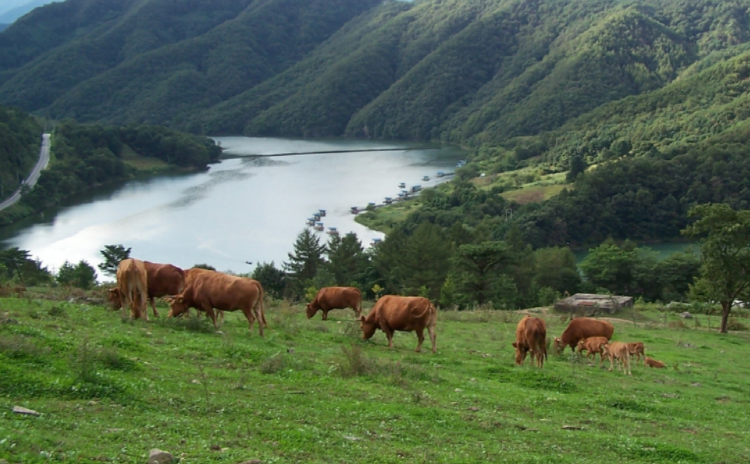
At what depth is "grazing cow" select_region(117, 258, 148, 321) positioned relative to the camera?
12641 millimetres

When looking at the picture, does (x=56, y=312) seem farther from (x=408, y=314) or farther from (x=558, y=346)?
(x=558, y=346)

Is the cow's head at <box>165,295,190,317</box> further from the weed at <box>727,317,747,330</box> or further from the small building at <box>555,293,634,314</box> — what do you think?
the weed at <box>727,317,747,330</box>

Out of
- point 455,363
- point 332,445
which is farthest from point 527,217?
point 332,445

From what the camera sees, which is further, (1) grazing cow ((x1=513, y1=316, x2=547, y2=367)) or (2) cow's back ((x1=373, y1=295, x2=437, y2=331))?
(2) cow's back ((x1=373, y1=295, x2=437, y2=331))

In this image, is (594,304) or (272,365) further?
(594,304)

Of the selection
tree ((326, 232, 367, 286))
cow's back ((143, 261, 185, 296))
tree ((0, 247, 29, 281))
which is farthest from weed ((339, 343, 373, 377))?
tree ((0, 247, 29, 281))

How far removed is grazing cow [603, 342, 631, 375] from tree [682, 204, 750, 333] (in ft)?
36.2

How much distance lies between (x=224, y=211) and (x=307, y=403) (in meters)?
87.8

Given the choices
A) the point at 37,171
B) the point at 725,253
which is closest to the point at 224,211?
the point at 37,171

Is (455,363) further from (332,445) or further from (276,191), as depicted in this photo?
(276,191)

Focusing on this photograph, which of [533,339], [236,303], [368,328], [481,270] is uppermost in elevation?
[236,303]

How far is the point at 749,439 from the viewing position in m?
9.27

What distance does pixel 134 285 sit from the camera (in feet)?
41.8

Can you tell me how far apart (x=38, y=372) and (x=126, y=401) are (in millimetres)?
1135
